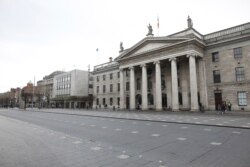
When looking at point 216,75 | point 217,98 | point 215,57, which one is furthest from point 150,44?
point 217,98

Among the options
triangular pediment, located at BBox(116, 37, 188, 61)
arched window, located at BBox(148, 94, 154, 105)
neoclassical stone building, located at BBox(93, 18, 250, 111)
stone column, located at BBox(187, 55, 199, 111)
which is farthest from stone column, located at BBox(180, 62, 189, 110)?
arched window, located at BBox(148, 94, 154, 105)

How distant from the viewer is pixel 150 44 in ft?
126

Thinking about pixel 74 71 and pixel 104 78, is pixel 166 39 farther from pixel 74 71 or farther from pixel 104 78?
pixel 74 71

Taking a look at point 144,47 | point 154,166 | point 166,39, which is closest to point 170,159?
point 154,166

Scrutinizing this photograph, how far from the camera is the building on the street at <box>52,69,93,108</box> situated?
6689cm

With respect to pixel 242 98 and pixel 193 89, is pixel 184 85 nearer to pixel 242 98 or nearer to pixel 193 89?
pixel 193 89

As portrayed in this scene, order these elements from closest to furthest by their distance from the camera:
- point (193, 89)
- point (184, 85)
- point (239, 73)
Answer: point (239, 73)
point (193, 89)
point (184, 85)

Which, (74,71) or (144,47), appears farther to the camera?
(74,71)

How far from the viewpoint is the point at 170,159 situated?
5551 mm

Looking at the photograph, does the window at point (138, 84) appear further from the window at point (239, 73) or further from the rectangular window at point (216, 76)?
the window at point (239, 73)

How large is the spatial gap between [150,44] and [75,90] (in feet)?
135

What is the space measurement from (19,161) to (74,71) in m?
67.0

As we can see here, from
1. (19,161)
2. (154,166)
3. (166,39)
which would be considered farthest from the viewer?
(166,39)

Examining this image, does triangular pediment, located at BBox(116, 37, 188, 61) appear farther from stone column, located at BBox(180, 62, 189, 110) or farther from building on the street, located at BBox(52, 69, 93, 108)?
building on the street, located at BBox(52, 69, 93, 108)
